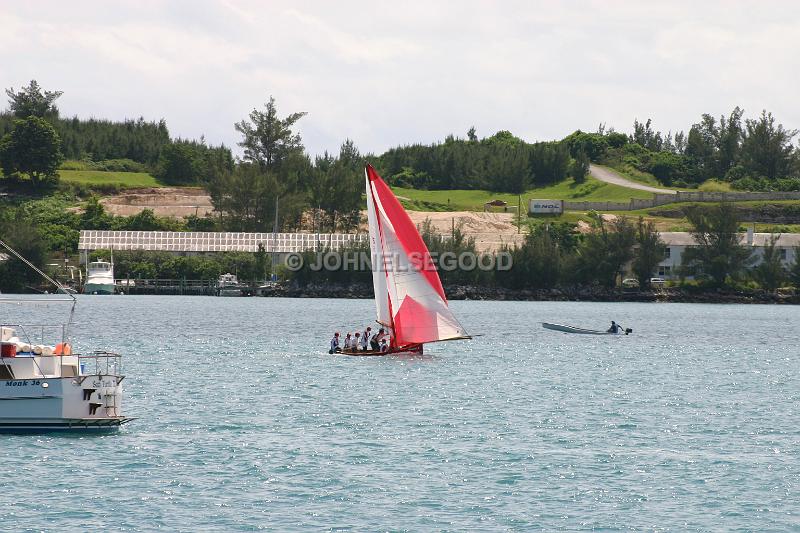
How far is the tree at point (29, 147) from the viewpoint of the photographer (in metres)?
196

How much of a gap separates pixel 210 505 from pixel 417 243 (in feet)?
127

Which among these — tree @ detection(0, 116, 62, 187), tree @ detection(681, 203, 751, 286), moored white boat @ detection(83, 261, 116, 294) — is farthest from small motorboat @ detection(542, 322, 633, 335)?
tree @ detection(0, 116, 62, 187)

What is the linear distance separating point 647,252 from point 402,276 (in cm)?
10571

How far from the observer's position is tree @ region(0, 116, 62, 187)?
641ft

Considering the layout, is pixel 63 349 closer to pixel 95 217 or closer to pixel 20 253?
pixel 20 253

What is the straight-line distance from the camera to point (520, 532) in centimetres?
3250

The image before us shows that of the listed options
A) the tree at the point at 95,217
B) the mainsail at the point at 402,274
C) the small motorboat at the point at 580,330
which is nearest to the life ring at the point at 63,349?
the mainsail at the point at 402,274

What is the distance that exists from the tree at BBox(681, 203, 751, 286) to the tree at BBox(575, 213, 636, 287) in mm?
8267

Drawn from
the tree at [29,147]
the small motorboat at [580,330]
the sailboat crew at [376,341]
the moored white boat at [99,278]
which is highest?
the tree at [29,147]

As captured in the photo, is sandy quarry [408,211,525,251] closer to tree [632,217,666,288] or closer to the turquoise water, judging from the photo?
tree [632,217,666,288]

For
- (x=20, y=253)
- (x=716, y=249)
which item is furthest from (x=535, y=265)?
(x=20, y=253)

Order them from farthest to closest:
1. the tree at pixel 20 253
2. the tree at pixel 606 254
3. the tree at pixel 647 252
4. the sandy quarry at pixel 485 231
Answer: the sandy quarry at pixel 485 231 < the tree at pixel 606 254 < the tree at pixel 647 252 < the tree at pixel 20 253

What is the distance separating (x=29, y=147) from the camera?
643 feet

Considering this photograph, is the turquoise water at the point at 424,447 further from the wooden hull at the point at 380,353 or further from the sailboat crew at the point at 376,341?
the sailboat crew at the point at 376,341
